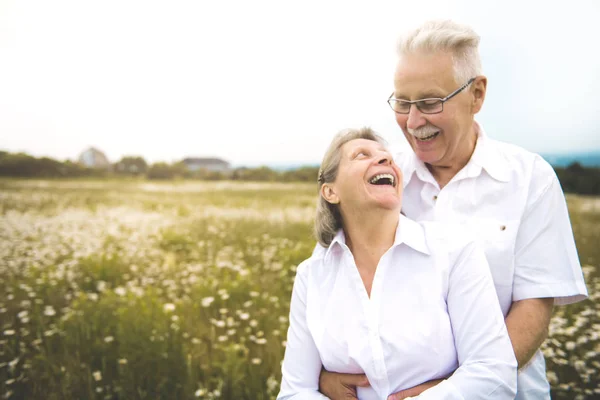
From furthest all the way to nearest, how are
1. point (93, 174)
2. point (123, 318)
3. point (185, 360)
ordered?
1. point (93, 174)
2. point (123, 318)
3. point (185, 360)

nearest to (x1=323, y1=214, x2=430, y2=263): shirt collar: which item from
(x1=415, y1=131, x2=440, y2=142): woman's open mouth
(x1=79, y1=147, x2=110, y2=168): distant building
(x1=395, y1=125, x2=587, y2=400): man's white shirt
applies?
(x1=395, y1=125, x2=587, y2=400): man's white shirt

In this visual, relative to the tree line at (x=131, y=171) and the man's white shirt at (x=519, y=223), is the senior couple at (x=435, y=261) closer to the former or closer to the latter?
the man's white shirt at (x=519, y=223)

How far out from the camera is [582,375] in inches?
130

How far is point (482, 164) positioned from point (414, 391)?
123cm

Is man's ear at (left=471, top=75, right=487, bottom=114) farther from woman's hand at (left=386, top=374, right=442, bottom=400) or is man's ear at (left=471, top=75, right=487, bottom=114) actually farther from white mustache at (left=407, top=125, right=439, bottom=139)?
woman's hand at (left=386, top=374, right=442, bottom=400)

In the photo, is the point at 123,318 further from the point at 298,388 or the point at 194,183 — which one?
the point at 194,183

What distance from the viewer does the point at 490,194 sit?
87.6 inches

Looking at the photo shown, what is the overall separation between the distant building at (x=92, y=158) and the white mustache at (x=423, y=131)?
14.2 meters

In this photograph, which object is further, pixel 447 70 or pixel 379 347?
pixel 447 70

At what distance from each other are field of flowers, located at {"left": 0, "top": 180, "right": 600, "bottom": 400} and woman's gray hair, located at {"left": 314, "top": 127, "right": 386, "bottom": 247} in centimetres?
167

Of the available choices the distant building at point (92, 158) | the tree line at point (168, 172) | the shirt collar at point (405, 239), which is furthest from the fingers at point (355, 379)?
the distant building at point (92, 158)

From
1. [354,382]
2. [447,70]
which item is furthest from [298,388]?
[447,70]

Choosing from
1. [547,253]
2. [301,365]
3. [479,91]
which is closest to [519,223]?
[547,253]

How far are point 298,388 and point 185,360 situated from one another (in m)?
1.86
